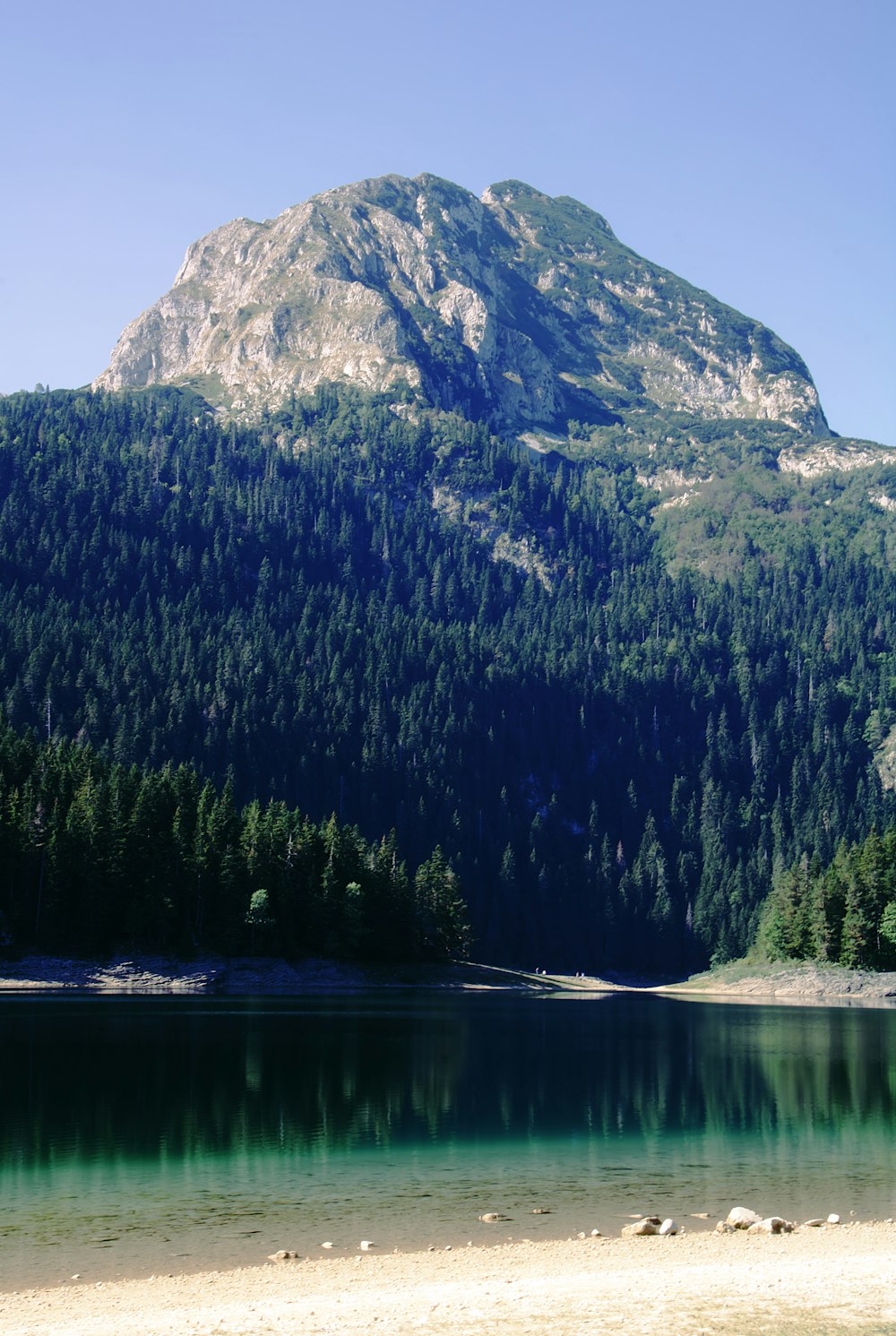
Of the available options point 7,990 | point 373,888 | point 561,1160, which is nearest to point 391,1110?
point 561,1160

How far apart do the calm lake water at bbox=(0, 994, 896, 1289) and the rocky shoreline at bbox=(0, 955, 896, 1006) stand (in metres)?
26.5

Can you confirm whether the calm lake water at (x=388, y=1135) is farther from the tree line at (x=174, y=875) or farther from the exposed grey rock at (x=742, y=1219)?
the tree line at (x=174, y=875)

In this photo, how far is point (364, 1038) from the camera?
8069cm

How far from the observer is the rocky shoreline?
372 feet

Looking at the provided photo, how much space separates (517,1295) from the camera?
26578 mm

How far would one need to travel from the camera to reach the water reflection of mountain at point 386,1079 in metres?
47.3

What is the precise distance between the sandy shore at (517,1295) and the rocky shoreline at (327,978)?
88.6 meters

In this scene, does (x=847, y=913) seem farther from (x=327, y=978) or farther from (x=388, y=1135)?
(x=388, y=1135)

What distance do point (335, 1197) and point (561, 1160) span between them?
9786 millimetres

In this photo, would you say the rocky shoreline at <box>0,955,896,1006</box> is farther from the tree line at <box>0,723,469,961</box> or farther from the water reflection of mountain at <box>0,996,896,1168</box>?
the water reflection of mountain at <box>0,996,896,1168</box>

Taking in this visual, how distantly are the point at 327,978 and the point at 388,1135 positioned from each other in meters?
86.7

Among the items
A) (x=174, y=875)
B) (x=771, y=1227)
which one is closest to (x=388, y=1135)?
(x=771, y=1227)

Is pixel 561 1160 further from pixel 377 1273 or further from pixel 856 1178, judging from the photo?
pixel 377 1273

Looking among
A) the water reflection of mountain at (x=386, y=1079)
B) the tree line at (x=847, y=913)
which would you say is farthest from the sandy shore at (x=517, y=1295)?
the tree line at (x=847, y=913)
